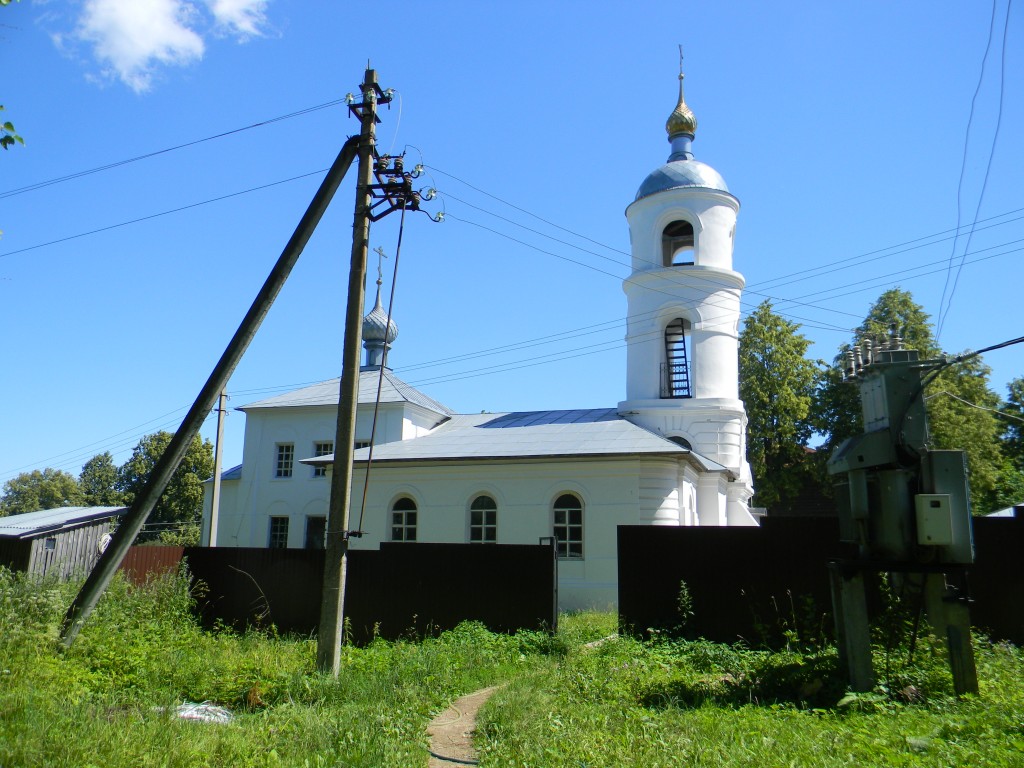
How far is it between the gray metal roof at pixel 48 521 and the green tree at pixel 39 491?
50.1 meters

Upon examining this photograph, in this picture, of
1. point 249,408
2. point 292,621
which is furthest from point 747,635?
point 249,408

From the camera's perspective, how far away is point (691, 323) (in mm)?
23156

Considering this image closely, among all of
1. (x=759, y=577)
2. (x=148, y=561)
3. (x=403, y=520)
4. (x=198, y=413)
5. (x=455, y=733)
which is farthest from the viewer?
(x=403, y=520)

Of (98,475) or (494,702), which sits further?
(98,475)

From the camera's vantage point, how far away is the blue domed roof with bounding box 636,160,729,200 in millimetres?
23609

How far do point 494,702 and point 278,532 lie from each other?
20680 mm

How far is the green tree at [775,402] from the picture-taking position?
33688 mm

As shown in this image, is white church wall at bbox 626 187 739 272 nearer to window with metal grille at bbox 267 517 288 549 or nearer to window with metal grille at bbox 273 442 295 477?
window with metal grille at bbox 273 442 295 477

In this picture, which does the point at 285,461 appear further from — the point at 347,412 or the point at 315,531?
the point at 347,412

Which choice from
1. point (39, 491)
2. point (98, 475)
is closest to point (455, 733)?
point (98, 475)

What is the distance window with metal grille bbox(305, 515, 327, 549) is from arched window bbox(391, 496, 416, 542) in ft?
18.8

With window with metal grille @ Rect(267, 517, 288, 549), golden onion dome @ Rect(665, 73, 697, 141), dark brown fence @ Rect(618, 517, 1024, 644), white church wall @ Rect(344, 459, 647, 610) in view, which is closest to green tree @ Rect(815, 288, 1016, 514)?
golden onion dome @ Rect(665, 73, 697, 141)

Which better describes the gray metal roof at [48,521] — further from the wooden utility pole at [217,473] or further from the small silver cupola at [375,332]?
the small silver cupola at [375,332]

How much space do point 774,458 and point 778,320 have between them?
6.19 metres
